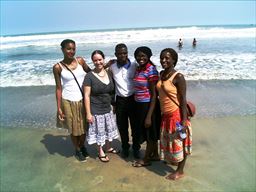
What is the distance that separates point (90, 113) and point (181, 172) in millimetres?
1521

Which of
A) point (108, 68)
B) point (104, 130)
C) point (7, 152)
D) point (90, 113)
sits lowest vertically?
point (7, 152)

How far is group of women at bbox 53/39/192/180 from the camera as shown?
115 inches

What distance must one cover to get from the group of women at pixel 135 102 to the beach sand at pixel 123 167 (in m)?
0.19

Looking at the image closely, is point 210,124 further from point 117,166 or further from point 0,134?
point 0,134

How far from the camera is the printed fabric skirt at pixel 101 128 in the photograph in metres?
3.51

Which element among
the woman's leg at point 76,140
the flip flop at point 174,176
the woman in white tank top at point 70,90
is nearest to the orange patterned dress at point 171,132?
the flip flop at point 174,176

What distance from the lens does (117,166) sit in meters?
3.64

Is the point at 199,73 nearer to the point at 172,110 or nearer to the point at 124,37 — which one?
the point at 172,110

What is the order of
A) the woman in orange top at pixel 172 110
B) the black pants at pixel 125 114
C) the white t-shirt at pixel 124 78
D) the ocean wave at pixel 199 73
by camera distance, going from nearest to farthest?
the woman in orange top at pixel 172 110 < the white t-shirt at pixel 124 78 < the black pants at pixel 125 114 < the ocean wave at pixel 199 73

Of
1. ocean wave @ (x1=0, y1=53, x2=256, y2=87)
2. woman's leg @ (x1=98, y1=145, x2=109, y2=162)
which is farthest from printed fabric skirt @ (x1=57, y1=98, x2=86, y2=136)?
ocean wave @ (x1=0, y1=53, x2=256, y2=87)

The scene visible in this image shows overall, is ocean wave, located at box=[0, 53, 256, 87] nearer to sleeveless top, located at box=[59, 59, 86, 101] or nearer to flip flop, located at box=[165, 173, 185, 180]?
sleeveless top, located at box=[59, 59, 86, 101]

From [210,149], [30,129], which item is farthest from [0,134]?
[210,149]

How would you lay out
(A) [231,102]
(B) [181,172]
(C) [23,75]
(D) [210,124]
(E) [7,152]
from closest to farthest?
1. (B) [181,172]
2. (E) [7,152]
3. (D) [210,124]
4. (A) [231,102]
5. (C) [23,75]

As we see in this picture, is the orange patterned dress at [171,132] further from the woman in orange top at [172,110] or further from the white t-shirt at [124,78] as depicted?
the white t-shirt at [124,78]
